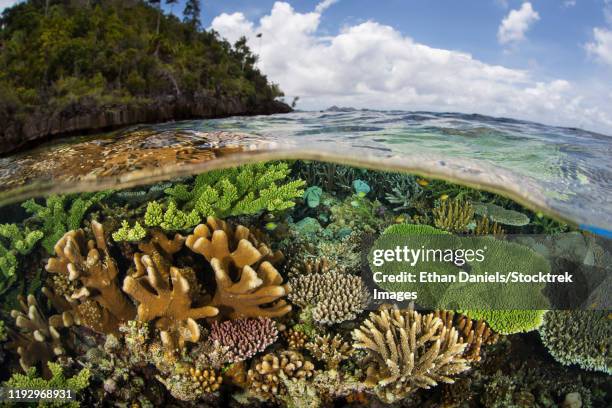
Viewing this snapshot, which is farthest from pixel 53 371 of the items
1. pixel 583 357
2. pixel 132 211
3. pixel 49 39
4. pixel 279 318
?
pixel 49 39

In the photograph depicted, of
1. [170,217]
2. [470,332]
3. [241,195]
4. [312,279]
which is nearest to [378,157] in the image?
[241,195]

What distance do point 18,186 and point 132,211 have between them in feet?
9.60

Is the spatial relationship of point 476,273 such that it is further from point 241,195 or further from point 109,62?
point 109,62

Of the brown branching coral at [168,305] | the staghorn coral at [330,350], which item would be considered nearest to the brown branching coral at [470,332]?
the staghorn coral at [330,350]

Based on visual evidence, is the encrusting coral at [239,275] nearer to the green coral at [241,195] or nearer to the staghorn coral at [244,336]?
the staghorn coral at [244,336]

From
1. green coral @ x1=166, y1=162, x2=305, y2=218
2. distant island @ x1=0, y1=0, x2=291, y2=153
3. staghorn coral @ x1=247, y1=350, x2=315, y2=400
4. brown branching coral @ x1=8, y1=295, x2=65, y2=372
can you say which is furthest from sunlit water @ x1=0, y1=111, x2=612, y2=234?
staghorn coral @ x1=247, y1=350, x2=315, y2=400

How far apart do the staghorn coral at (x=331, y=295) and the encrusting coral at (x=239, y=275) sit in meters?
0.24

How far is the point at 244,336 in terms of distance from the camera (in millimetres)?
5570

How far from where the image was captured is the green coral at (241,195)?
6.22 meters

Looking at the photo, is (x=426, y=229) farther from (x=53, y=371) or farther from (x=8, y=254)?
(x=8, y=254)

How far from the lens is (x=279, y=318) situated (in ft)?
19.6

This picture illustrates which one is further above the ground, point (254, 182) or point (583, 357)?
point (254, 182)

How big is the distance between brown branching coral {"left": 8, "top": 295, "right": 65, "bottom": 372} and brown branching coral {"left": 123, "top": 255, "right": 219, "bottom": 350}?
1.84 metres

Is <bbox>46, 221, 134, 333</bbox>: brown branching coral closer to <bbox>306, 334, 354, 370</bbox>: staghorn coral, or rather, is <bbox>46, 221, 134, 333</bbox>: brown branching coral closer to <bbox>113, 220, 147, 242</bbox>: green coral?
<bbox>113, 220, 147, 242</bbox>: green coral
